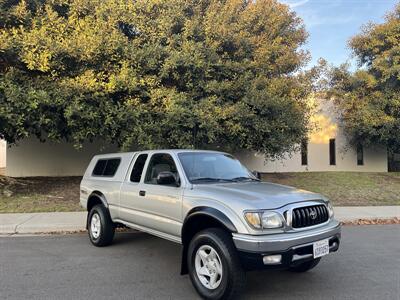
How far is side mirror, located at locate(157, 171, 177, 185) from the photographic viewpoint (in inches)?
217

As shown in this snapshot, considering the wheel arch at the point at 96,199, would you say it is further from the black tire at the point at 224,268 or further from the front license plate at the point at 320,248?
the front license plate at the point at 320,248

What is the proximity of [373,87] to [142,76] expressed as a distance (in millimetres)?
13367

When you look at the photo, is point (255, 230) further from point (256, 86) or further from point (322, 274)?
point (256, 86)

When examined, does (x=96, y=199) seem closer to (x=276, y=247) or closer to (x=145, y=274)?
(x=145, y=274)

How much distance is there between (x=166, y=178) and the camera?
5555 mm

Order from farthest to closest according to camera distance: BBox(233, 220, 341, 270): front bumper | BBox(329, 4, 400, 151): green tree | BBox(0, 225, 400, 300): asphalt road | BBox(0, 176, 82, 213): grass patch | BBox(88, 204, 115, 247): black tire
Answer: BBox(329, 4, 400, 151): green tree, BBox(0, 176, 82, 213): grass patch, BBox(88, 204, 115, 247): black tire, BBox(0, 225, 400, 300): asphalt road, BBox(233, 220, 341, 270): front bumper

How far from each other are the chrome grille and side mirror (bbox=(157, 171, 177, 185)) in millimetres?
1760

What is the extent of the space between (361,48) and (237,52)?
10241 mm

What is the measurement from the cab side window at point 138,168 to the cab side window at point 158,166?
0.81ft

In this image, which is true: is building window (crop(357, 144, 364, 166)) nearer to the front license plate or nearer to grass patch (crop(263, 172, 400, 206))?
grass patch (crop(263, 172, 400, 206))

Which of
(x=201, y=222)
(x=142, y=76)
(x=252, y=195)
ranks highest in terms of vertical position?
(x=142, y=76)

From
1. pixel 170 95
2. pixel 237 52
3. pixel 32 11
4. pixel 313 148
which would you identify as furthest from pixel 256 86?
pixel 313 148

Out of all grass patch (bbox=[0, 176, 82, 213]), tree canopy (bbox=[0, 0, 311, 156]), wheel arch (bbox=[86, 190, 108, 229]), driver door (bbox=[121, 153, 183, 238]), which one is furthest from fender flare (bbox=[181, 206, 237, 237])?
tree canopy (bbox=[0, 0, 311, 156])

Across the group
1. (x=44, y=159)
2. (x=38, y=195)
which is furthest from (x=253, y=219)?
(x=44, y=159)
